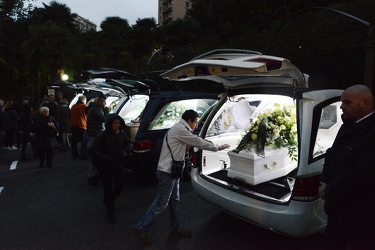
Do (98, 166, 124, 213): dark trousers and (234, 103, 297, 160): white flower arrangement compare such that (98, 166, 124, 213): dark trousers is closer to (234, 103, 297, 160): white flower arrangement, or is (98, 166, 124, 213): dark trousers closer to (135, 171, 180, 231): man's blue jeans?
(135, 171, 180, 231): man's blue jeans

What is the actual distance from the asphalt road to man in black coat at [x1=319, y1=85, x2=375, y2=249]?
1.31 meters

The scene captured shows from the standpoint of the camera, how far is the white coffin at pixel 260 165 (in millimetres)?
4059

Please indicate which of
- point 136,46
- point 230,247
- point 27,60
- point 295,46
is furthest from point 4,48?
point 230,247

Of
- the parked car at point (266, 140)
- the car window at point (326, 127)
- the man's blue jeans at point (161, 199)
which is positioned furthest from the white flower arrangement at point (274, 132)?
the man's blue jeans at point (161, 199)

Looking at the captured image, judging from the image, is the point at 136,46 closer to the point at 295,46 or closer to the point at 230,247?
the point at 295,46

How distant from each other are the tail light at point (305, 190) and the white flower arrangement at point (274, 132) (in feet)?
4.24

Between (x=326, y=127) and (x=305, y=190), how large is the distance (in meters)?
0.98

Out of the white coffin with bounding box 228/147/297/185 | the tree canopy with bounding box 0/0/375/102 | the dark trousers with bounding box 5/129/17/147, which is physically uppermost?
the tree canopy with bounding box 0/0/375/102

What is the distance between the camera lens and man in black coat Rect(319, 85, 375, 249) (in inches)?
89.6

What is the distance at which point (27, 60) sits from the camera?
2430 centimetres

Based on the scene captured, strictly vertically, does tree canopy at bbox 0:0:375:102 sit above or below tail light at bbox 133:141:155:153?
above

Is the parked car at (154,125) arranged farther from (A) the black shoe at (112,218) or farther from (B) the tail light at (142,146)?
(A) the black shoe at (112,218)

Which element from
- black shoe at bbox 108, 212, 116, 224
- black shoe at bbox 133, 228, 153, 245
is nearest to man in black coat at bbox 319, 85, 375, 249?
black shoe at bbox 133, 228, 153, 245

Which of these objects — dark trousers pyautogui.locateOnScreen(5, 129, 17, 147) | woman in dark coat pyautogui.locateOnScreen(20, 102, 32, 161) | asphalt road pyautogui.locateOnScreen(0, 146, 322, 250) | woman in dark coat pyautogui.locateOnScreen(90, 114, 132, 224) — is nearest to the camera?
asphalt road pyautogui.locateOnScreen(0, 146, 322, 250)
